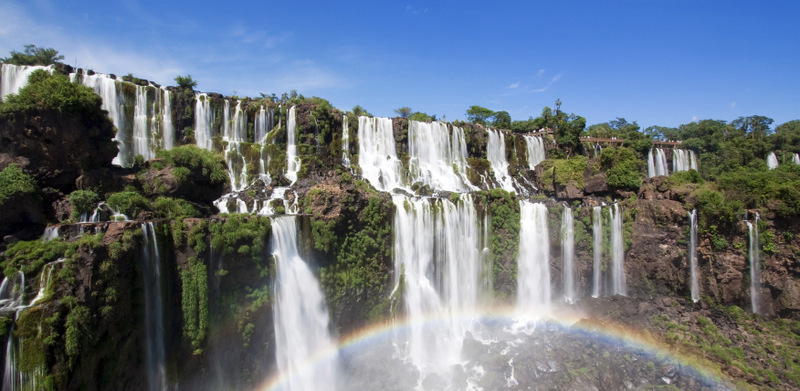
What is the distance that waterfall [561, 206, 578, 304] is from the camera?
2520 cm

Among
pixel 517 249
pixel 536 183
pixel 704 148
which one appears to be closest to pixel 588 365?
pixel 517 249

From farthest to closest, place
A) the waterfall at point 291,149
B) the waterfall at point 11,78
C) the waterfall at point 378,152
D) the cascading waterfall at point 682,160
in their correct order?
the cascading waterfall at point 682,160, the waterfall at point 378,152, the waterfall at point 291,149, the waterfall at point 11,78

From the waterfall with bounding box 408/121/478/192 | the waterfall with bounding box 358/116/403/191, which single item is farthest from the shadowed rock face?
the waterfall with bounding box 408/121/478/192

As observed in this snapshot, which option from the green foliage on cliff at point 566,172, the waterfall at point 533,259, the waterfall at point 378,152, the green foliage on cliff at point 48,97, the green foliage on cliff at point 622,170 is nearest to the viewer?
the green foliage on cliff at point 48,97

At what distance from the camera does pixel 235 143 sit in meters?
28.4

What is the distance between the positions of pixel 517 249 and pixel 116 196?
21.4 m

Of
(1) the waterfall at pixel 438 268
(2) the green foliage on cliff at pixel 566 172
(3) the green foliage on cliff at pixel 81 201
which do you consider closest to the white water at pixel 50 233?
(3) the green foliage on cliff at pixel 81 201

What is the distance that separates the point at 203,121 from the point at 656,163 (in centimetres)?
4736

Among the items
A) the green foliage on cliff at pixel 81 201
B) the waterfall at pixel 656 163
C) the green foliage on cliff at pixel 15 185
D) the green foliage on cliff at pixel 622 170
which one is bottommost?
the green foliage on cliff at pixel 81 201

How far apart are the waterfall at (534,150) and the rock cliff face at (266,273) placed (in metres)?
10.9

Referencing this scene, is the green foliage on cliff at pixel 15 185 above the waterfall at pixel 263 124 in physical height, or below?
below

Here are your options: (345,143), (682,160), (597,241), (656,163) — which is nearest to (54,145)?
(345,143)

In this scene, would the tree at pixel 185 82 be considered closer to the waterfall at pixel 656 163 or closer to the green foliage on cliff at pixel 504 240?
the green foliage on cliff at pixel 504 240

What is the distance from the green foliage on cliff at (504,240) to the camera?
80.0ft
